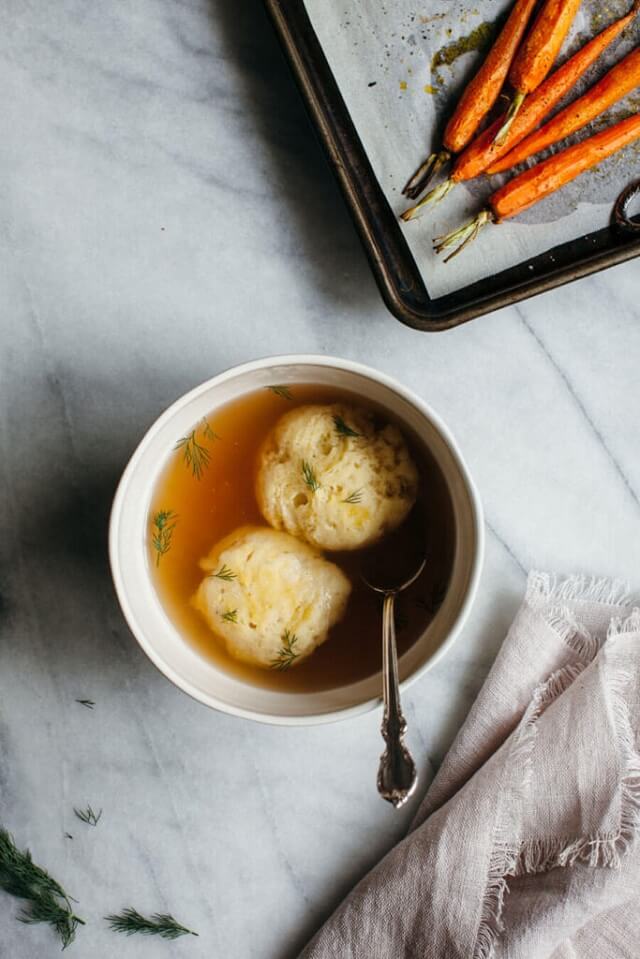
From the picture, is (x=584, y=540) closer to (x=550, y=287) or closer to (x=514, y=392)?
(x=514, y=392)

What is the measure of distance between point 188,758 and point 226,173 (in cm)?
69

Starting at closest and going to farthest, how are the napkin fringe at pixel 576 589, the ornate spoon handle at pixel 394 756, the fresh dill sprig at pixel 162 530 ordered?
the ornate spoon handle at pixel 394 756 → the fresh dill sprig at pixel 162 530 → the napkin fringe at pixel 576 589

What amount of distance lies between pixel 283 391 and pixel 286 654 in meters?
0.27

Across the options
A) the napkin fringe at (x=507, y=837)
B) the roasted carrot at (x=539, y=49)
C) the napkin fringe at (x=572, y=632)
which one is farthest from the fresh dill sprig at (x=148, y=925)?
the roasted carrot at (x=539, y=49)

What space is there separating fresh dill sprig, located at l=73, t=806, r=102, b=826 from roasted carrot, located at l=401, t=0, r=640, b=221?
2.57ft

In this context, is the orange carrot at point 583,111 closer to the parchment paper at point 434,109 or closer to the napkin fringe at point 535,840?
the parchment paper at point 434,109

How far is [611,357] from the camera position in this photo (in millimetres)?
1053

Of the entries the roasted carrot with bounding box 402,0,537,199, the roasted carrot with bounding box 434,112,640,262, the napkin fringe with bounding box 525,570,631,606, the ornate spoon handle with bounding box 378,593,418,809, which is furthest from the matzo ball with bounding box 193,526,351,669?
the roasted carrot with bounding box 402,0,537,199

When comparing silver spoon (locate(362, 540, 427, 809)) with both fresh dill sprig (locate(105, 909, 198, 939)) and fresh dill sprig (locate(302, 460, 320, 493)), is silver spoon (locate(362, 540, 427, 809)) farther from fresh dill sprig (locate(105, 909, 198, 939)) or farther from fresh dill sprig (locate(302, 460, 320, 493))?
fresh dill sprig (locate(105, 909, 198, 939))

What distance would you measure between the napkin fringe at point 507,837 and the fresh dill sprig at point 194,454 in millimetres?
470

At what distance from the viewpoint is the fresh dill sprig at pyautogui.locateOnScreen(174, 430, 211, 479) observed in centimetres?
93

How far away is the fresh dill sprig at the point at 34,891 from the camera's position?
107 centimetres

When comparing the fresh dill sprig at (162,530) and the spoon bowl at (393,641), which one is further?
the fresh dill sprig at (162,530)

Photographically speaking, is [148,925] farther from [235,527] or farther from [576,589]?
[576,589]
